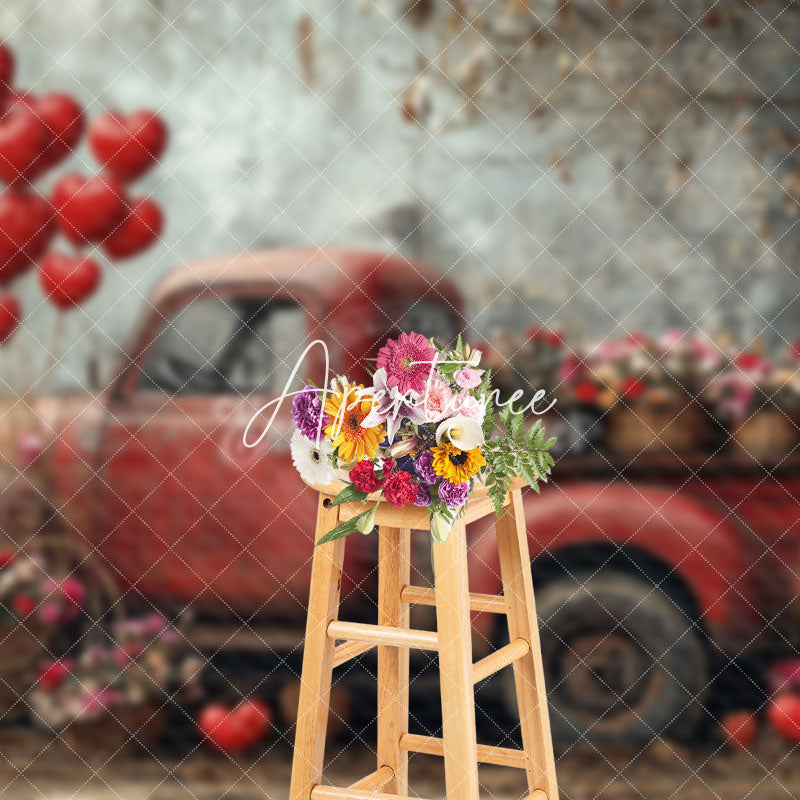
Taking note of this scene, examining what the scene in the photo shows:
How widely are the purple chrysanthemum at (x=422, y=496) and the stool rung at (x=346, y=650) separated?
0.30 meters

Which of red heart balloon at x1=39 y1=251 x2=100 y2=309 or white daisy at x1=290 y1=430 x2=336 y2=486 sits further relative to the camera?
red heart balloon at x1=39 y1=251 x2=100 y2=309

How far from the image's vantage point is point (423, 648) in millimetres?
1514

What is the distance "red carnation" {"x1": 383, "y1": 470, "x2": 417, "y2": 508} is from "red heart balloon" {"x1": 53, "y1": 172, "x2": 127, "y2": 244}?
151cm

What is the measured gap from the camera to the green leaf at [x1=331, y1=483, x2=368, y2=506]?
5.01 ft

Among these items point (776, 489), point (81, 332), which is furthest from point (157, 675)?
point (776, 489)

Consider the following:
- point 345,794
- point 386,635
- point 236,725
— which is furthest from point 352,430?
point 236,725

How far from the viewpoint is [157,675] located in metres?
2.67

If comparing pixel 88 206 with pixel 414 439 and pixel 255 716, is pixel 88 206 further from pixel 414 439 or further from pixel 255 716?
pixel 414 439

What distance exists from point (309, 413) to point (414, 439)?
16 centimetres

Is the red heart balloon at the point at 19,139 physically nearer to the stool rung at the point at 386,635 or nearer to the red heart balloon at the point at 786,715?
the stool rung at the point at 386,635

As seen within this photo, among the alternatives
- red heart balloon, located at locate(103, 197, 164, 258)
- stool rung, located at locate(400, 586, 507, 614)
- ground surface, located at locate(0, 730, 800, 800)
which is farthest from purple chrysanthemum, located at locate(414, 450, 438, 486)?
red heart balloon, located at locate(103, 197, 164, 258)

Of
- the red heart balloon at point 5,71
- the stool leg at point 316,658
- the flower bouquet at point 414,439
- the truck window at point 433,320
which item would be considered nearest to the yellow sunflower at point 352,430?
the flower bouquet at point 414,439

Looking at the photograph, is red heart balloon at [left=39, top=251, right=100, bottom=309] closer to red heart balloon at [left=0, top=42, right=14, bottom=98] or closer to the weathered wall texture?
the weathered wall texture

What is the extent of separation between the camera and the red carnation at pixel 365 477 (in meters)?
1.50
